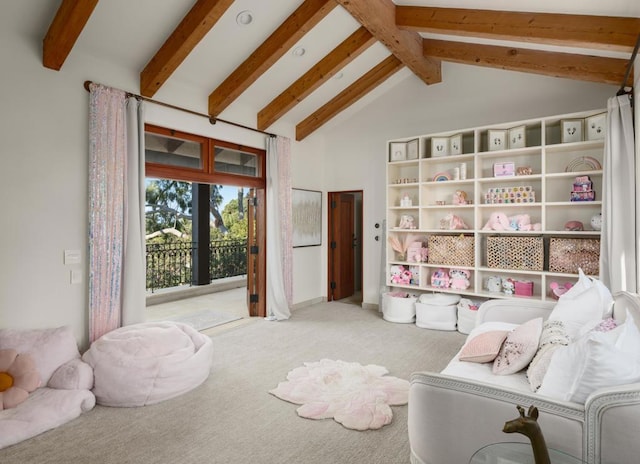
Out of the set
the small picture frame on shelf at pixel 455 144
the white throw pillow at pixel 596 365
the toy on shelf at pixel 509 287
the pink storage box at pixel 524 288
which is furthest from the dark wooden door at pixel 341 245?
the white throw pillow at pixel 596 365

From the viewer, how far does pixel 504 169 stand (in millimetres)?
4527

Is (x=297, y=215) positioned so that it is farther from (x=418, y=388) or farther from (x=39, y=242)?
(x=418, y=388)

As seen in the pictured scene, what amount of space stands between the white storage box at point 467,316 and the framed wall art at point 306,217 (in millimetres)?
2552

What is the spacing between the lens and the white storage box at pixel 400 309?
5.09m

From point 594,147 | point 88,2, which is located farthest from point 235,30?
point 594,147

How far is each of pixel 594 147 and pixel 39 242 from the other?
5506 millimetres

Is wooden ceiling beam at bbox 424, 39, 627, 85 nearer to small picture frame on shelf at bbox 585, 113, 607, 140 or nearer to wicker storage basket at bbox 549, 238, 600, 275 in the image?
small picture frame on shelf at bbox 585, 113, 607, 140

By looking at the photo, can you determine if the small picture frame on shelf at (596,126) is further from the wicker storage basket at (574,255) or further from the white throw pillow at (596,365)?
the white throw pillow at (596,365)

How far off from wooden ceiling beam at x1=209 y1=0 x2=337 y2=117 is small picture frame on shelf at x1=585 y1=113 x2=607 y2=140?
2908 mm

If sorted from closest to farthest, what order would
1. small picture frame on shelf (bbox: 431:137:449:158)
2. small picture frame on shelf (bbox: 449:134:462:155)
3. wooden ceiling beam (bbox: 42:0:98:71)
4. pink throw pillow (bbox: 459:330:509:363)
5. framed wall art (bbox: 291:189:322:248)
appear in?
1. pink throw pillow (bbox: 459:330:509:363)
2. wooden ceiling beam (bbox: 42:0:98:71)
3. small picture frame on shelf (bbox: 449:134:462:155)
4. small picture frame on shelf (bbox: 431:137:449:158)
5. framed wall art (bbox: 291:189:322:248)

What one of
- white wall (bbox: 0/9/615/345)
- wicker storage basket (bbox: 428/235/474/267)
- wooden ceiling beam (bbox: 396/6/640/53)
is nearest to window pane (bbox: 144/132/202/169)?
white wall (bbox: 0/9/615/345)

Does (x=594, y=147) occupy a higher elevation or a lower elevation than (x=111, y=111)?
lower

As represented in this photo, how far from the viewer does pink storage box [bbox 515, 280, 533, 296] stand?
14.7 feet

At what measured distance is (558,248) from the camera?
13.8 feet
